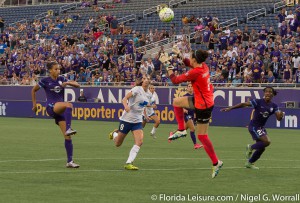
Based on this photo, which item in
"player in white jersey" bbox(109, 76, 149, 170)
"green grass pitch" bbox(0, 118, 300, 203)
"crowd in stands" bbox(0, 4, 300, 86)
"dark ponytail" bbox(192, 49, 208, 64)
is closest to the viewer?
"green grass pitch" bbox(0, 118, 300, 203)

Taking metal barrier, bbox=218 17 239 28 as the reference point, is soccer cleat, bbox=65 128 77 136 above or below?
below

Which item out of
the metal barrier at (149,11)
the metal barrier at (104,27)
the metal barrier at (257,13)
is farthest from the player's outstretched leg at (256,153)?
the metal barrier at (149,11)

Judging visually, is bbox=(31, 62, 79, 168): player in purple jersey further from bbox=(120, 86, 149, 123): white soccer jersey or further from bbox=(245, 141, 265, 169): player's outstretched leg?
bbox=(245, 141, 265, 169): player's outstretched leg

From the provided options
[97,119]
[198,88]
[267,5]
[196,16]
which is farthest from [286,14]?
[198,88]

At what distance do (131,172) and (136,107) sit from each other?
6.75ft

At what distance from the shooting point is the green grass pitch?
40.1ft

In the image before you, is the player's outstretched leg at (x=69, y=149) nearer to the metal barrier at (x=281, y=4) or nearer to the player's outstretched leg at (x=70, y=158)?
the player's outstretched leg at (x=70, y=158)

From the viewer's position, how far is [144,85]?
17.7m

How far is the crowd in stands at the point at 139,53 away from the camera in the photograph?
117 feet

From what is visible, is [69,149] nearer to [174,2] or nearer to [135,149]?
[135,149]

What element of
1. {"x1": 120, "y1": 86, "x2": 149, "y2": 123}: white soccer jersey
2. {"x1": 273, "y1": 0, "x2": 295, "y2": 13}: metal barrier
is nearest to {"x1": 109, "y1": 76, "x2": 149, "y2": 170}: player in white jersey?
{"x1": 120, "y1": 86, "x2": 149, "y2": 123}: white soccer jersey

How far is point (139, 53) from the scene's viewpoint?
4275 centimetres

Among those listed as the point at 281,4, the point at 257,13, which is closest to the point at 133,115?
the point at 281,4

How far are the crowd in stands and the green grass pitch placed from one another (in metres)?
6.97
